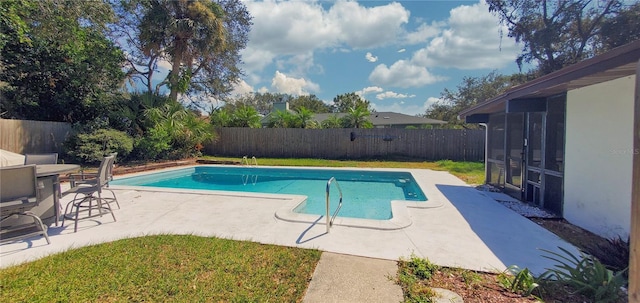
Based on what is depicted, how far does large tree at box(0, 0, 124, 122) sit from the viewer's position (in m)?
11.2

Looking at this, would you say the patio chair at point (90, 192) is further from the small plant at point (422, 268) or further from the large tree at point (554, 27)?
the large tree at point (554, 27)

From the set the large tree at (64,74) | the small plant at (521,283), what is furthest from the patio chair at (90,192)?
the large tree at (64,74)

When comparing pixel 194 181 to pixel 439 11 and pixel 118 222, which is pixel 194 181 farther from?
pixel 439 11

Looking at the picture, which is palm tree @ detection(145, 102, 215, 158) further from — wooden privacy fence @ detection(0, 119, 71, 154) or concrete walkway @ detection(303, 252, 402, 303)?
concrete walkway @ detection(303, 252, 402, 303)

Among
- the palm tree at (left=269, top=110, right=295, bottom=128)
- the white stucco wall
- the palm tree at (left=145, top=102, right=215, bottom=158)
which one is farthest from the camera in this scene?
the palm tree at (left=269, top=110, right=295, bottom=128)

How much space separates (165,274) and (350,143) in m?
12.8

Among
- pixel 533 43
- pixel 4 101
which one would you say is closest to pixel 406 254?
pixel 4 101

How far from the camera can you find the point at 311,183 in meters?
9.44

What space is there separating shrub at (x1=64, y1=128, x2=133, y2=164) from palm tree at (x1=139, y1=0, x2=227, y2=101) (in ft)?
13.7

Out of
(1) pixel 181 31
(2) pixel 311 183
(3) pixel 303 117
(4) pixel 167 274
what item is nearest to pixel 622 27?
(3) pixel 303 117

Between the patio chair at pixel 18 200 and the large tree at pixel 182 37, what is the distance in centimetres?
1190

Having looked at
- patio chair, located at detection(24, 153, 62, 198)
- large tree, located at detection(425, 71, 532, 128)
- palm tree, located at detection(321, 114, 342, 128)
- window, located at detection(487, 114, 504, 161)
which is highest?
large tree, located at detection(425, 71, 532, 128)

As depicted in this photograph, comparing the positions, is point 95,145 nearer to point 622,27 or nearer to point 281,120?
point 281,120

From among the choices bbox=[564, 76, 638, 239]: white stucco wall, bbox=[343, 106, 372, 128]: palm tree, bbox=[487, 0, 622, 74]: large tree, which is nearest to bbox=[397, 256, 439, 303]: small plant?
bbox=[564, 76, 638, 239]: white stucco wall
